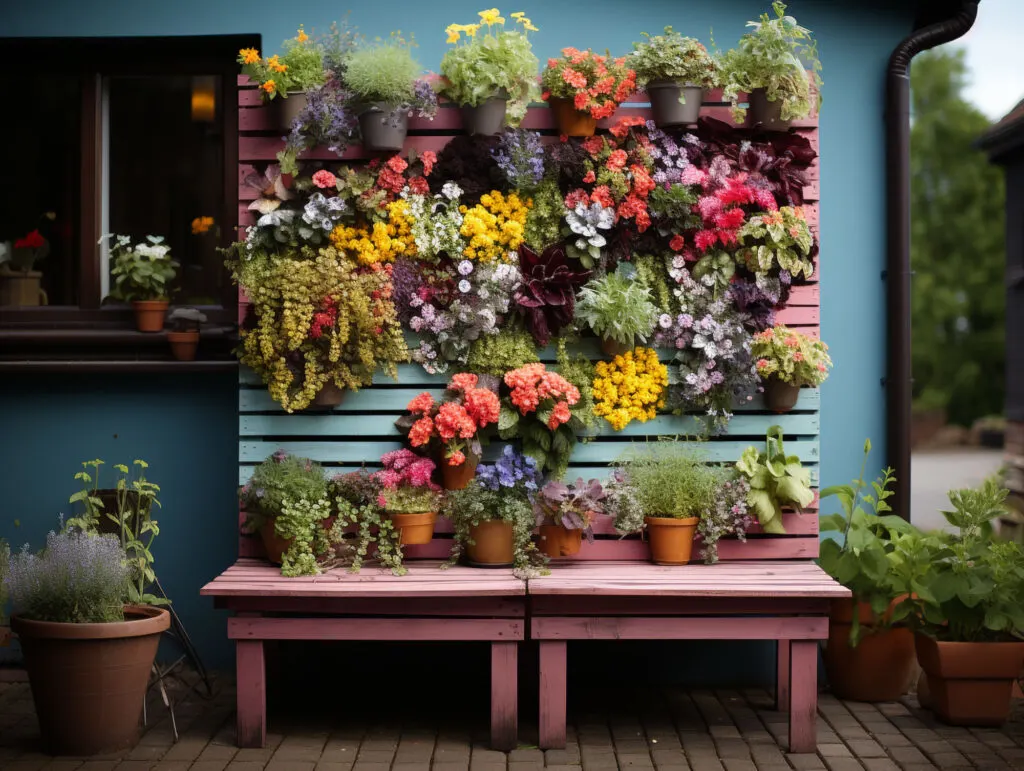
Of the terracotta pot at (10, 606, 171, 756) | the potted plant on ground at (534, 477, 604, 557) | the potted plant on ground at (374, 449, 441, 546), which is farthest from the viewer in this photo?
the potted plant on ground at (374, 449, 441, 546)

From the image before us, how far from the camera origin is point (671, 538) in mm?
5512

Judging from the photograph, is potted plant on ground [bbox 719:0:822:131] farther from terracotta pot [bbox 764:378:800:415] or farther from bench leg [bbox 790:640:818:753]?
bench leg [bbox 790:640:818:753]

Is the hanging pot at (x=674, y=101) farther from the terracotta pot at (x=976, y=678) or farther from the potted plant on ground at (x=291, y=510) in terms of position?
the terracotta pot at (x=976, y=678)

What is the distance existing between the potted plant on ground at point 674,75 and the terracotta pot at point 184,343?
2.61 meters

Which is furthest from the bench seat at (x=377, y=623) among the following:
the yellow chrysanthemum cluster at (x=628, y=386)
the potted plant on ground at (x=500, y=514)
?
the yellow chrysanthemum cluster at (x=628, y=386)

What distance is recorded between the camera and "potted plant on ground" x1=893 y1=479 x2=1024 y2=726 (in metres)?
5.40

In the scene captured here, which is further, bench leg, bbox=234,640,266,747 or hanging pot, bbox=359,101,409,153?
hanging pot, bbox=359,101,409,153

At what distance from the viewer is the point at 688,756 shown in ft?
16.5

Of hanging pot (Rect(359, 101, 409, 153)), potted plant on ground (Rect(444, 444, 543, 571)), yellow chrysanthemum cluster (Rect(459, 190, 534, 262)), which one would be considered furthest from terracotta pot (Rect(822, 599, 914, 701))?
hanging pot (Rect(359, 101, 409, 153))

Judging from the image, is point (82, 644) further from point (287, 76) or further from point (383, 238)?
point (287, 76)

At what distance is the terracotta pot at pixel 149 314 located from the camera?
20.6 ft

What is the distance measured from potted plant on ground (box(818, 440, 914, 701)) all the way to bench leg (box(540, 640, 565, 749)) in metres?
1.41

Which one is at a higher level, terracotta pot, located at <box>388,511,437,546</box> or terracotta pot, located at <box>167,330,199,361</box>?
terracotta pot, located at <box>167,330,199,361</box>

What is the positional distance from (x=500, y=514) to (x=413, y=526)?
42 centimetres
